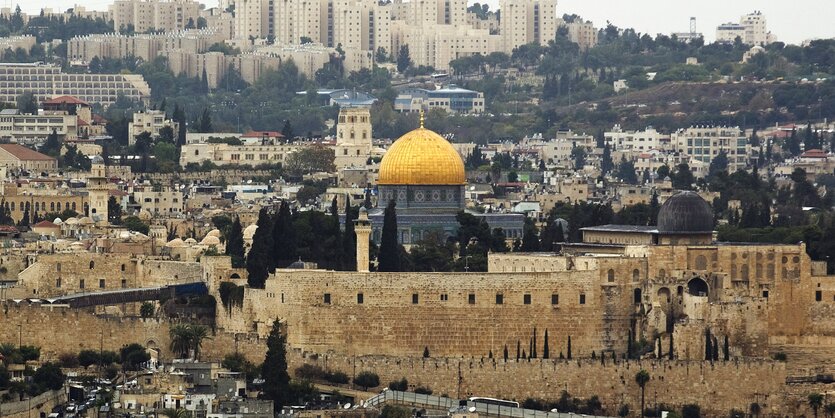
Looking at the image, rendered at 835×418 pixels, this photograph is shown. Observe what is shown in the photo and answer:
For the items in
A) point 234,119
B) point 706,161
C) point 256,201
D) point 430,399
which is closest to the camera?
point 430,399

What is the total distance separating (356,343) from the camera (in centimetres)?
7862

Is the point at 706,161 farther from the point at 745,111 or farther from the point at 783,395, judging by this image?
the point at 783,395

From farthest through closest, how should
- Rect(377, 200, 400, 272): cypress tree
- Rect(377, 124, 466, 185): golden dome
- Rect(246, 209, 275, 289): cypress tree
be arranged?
Rect(377, 124, 466, 185): golden dome < Rect(377, 200, 400, 272): cypress tree < Rect(246, 209, 275, 289): cypress tree

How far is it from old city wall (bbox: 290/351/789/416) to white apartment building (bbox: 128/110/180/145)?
6457 centimetres

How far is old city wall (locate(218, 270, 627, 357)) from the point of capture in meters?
78.7

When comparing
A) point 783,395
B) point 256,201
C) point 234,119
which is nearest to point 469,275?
point 783,395

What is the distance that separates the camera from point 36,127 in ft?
463

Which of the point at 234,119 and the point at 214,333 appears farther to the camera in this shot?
the point at 234,119

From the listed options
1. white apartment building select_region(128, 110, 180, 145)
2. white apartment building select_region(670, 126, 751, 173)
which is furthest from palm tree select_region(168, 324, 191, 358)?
white apartment building select_region(670, 126, 751, 173)

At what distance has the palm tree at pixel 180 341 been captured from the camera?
78438 millimetres

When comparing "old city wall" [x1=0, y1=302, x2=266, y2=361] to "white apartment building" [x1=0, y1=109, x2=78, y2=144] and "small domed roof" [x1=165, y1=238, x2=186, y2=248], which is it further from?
"white apartment building" [x1=0, y1=109, x2=78, y2=144]

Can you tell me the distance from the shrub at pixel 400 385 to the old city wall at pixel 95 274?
442 inches

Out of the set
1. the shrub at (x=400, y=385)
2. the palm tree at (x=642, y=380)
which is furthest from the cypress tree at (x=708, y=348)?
the shrub at (x=400, y=385)

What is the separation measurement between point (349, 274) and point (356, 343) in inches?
66.2
